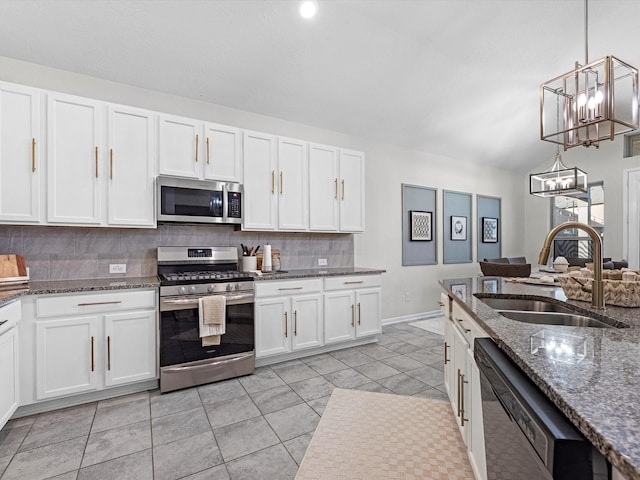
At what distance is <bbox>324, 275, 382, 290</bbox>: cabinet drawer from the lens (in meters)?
3.64

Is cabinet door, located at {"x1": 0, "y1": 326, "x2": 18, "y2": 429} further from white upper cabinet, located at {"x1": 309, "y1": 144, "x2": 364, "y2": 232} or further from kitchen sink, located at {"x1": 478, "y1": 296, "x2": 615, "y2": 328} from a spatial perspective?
kitchen sink, located at {"x1": 478, "y1": 296, "x2": 615, "y2": 328}

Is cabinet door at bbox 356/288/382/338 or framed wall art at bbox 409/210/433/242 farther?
framed wall art at bbox 409/210/433/242

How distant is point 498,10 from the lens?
10.1 feet

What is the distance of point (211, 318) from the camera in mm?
A: 2828

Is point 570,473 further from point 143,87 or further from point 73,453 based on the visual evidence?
point 143,87

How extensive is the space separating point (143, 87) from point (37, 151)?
46.8 inches

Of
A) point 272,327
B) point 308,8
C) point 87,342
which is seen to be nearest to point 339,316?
point 272,327

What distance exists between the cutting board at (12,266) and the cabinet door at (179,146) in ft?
4.09

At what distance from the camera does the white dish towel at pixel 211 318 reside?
281 cm

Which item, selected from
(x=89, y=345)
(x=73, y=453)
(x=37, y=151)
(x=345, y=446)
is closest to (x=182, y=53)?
(x=37, y=151)

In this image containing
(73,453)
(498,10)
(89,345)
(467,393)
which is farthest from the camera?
(498,10)

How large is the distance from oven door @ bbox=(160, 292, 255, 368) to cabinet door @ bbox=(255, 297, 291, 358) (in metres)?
0.14

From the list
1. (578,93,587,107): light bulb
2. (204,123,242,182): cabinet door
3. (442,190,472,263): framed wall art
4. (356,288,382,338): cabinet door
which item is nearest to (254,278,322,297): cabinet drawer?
(356,288,382,338): cabinet door

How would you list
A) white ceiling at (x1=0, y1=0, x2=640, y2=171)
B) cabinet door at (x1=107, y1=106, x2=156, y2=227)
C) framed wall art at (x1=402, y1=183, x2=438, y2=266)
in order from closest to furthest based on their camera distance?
white ceiling at (x1=0, y1=0, x2=640, y2=171) < cabinet door at (x1=107, y1=106, x2=156, y2=227) < framed wall art at (x1=402, y1=183, x2=438, y2=266)
